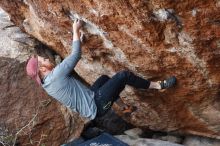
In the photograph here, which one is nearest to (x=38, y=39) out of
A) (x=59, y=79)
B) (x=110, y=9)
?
(x=59, y=79)

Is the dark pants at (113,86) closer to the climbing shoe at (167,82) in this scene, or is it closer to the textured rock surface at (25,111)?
the climbing shoe at (167,82)

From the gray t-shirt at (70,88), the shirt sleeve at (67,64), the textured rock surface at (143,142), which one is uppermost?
the shirt sleeve at (67,64)

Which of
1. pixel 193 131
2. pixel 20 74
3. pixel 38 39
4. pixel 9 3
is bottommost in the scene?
pixel 193 131

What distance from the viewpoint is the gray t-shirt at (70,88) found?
5.55 meters

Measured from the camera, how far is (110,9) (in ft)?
17.1

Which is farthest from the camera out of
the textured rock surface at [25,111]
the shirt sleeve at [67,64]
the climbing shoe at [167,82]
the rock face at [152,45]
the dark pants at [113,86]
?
the textured rock surface at [25,111]

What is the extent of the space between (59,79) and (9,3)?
2220 mm

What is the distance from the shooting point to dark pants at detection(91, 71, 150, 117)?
5891 mm

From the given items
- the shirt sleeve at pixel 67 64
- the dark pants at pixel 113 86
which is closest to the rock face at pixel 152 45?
the dark pants at pixel 113 86

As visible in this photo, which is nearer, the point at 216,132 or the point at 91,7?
the point at 91,7

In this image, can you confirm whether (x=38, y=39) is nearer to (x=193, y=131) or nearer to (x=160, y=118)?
(x=160, y=118)

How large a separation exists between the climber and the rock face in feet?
0.78

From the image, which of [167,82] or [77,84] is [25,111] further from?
[167,82]

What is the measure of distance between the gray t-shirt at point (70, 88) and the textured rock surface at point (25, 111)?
1773mm
